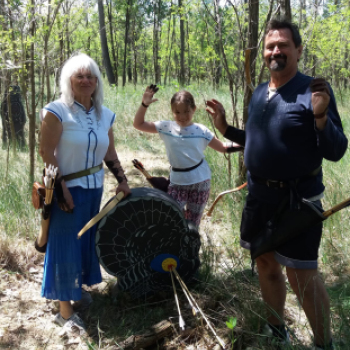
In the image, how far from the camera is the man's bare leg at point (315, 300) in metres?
1.90

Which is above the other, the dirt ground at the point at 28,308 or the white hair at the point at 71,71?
the white hair at the point at 71,71

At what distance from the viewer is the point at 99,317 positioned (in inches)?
104

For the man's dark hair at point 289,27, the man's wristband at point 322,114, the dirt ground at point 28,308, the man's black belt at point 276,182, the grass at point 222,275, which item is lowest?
the dirt ground at point 28,308

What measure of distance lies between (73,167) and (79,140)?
19 centimetres

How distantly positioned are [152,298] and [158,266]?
36 cm

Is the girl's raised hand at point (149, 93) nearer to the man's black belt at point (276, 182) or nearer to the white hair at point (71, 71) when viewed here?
the white hair at point (71, 71)

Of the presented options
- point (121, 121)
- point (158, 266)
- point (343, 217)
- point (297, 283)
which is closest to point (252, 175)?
point (297, 283)

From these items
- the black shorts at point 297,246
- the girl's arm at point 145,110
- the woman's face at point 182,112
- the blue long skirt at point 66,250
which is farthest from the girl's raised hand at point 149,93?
the black shorts at point 297,246

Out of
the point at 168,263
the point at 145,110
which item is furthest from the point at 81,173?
the point at 168,263

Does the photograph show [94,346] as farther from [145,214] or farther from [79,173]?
[79,173]

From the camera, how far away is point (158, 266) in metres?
2.60

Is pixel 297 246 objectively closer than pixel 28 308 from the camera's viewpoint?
Yes

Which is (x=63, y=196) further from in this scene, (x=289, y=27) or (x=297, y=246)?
(x=289, y=27)

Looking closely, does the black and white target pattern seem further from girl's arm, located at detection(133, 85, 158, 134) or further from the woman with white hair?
girl's arm, located at detection(133, 85, 158, 134)
